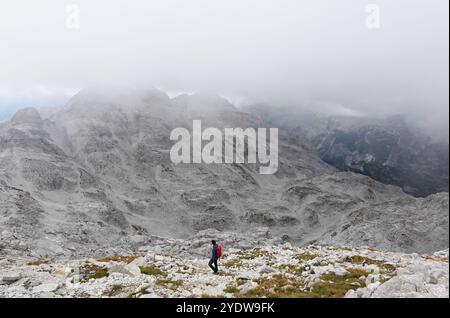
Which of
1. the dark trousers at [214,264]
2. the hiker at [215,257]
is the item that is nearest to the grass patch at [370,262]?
the hiker at [215,257]

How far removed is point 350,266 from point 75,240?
13545 centimetres

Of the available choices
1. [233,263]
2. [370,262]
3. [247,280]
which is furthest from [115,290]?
[370,262]

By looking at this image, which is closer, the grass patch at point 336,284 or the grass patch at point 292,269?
the grass patch at point 336,284

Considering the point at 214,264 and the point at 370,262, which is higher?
the point at 370,262

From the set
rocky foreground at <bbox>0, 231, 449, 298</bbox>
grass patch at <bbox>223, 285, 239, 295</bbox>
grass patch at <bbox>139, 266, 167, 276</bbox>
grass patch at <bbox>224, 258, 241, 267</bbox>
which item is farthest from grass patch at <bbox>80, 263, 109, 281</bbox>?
grass patch at <bbox>224, 258, 241, 267</bbox>

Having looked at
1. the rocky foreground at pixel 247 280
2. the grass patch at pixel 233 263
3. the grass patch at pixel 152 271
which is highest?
the rocky foreground at pixel 247 280

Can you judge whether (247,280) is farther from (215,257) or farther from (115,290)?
(115,290)

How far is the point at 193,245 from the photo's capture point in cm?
10256

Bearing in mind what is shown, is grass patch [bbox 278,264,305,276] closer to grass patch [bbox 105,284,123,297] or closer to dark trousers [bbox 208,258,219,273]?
dark trousers [bbox 208,258,219,273]

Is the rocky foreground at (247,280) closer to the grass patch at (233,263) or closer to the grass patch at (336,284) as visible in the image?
the grass patch at (336,284)

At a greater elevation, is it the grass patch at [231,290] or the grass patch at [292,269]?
the grass patch at [231,290]

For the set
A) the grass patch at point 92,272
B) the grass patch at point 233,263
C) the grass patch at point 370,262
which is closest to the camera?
the grass patch at point 370,262
